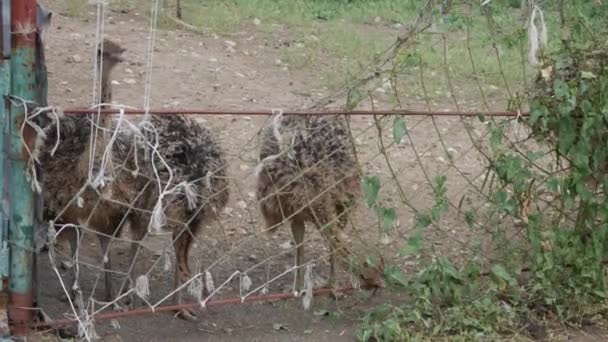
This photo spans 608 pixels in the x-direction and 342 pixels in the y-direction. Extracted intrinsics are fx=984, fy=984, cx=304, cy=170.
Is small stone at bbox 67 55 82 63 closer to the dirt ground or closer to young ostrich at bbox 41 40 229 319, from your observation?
the dirt ground

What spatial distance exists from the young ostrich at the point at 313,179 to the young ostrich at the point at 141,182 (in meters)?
0.27

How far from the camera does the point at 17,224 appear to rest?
164 inches

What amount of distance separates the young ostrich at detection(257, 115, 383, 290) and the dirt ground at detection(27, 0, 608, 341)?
0.16 meters

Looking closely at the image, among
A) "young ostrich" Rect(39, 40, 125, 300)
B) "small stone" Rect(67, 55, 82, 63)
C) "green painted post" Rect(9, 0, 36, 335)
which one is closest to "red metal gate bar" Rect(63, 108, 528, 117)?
"green painted post" Rect(9, 0, 36, 335)

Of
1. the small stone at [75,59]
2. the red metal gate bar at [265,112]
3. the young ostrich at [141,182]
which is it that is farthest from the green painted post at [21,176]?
the small stone at [75,59]

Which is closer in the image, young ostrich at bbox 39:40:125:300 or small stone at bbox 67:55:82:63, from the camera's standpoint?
young ostrich at bbox 39:40:125:300

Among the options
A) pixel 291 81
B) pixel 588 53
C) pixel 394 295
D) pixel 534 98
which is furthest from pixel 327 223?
pixel 291 81

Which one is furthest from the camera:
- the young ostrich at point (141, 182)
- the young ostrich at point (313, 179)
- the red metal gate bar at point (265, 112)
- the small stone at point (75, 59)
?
the small stone at point (75, 59)

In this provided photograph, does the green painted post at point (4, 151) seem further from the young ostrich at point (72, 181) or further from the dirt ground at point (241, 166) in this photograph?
the dirt ground at point (241, 166)

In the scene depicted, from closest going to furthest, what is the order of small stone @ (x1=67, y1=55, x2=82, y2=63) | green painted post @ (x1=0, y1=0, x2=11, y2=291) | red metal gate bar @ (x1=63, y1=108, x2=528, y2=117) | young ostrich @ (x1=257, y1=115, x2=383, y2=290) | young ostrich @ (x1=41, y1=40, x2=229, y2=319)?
green painted post @ (x1=0, y1=0, x2=11, y2=291) < red metal gate bar @ (x1=63, y1=108, x2=528, y2=117) < young ostrich @ (x1=41, y1=40, x2=229, y2=319) < young ostrich @ (x1=257, y1=115, x2=383, y2=290) < small stone @ (x1=67, y1=55, x2=82, y2=63)

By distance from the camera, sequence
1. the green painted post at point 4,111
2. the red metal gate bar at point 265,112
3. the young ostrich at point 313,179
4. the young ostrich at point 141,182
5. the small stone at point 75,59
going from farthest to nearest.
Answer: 1. the small stone at point 75,59
2. the young ostrich at point 313,179
3. the young ostrich at point 141,182
4. the red metal gate bar at point 265,112
5. the green painted post at point 4,111

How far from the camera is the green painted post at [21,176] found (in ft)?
13.2

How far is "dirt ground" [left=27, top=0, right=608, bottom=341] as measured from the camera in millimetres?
5137

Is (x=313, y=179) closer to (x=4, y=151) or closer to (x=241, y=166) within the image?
(x=4, y=151)
